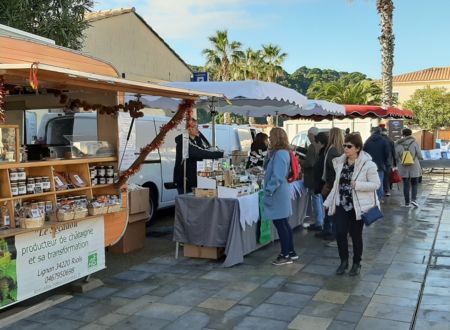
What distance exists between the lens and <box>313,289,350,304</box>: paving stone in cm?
482

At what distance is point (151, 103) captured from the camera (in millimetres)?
8195

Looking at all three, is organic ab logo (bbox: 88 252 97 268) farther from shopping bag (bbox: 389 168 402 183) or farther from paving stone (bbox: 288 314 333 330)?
shopping bag (bbox: 389 168 402 183)

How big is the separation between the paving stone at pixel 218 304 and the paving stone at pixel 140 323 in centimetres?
53

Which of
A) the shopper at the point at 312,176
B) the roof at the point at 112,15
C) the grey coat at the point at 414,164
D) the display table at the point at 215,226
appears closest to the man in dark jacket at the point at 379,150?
the grey coat at the point at 414,164

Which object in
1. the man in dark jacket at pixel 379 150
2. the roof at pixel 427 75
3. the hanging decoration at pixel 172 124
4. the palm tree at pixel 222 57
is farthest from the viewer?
the roof at pixel 427 75

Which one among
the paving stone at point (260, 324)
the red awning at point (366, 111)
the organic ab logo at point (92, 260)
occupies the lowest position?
the paving stone at point (260, 324)

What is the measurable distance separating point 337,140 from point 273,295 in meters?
2.58

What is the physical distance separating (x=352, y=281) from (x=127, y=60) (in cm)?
1462

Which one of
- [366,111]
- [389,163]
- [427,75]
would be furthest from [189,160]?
[427,75]

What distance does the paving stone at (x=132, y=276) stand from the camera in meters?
5.56

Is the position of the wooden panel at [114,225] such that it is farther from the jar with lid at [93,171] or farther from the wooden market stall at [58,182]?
the jar with lid at [93,171]

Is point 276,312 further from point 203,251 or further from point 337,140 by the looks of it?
point 337,140

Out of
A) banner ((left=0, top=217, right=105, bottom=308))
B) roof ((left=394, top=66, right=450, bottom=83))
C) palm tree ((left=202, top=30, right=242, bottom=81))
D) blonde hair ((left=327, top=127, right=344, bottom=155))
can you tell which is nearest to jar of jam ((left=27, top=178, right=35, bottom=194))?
banner ((left=0, top=217, right=105, bottom=308))

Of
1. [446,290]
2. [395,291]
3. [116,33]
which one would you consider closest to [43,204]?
[395,291]
